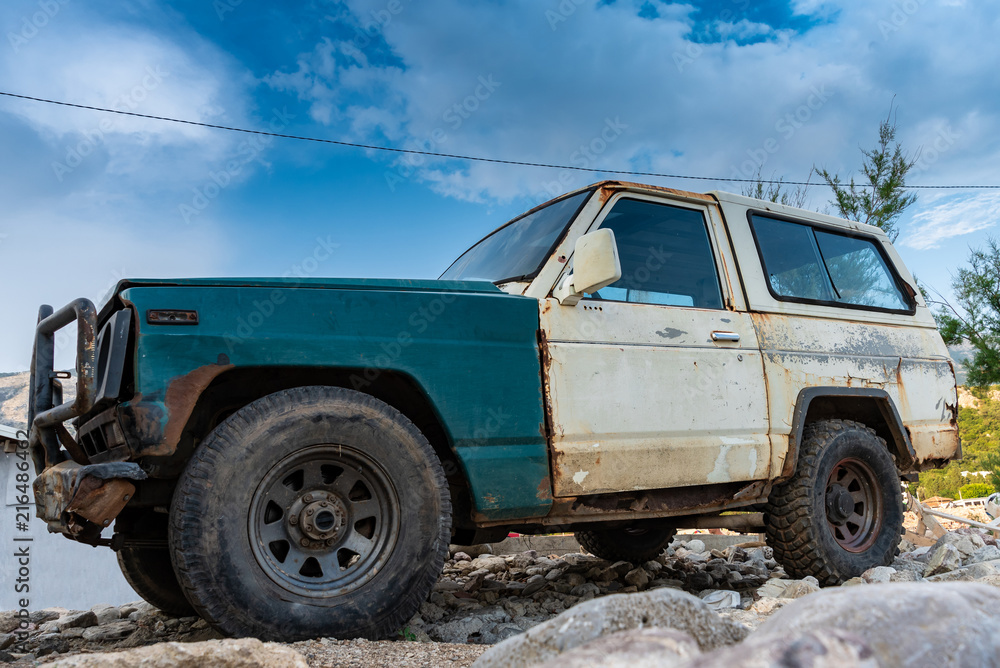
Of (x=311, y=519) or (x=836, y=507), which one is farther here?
(x=836, y=507)

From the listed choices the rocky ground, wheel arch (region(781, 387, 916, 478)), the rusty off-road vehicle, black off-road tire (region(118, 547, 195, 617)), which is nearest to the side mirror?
the rusty off-road vehicle

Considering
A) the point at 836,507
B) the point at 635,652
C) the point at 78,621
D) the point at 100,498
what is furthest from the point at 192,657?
the point at 836,507

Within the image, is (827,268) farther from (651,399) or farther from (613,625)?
(613,625)

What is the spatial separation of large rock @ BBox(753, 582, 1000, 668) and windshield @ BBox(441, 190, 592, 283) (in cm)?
222

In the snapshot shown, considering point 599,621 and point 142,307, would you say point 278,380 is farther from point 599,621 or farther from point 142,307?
point 599,621

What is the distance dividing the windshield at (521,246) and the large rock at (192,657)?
2015 mm

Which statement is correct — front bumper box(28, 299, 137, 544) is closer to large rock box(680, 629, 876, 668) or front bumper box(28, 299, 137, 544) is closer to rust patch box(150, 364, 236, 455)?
rust patch box(150, 364, 236, 455)

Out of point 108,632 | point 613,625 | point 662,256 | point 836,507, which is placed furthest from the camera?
point 836,507

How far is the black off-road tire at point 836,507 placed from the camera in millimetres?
3887

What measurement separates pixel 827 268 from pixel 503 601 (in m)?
2.95

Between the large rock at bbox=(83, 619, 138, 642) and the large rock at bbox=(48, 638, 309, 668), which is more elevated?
the large rock at bbox=(48, 638, 309, 668)

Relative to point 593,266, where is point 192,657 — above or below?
below

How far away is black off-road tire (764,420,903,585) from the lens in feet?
12.8

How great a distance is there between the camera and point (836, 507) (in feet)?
13.6
